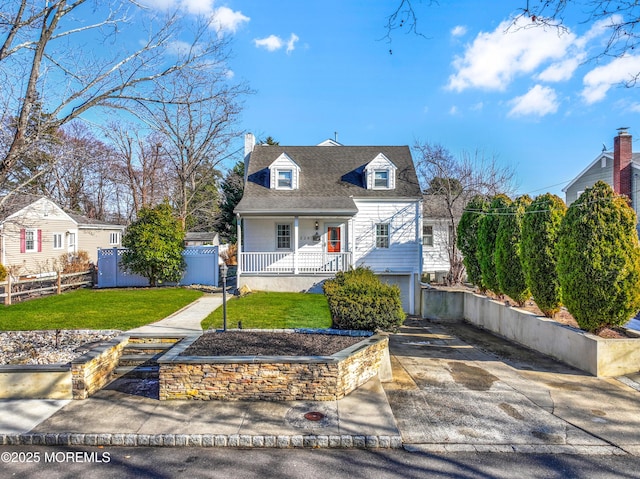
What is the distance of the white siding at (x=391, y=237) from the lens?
16812 millimetres

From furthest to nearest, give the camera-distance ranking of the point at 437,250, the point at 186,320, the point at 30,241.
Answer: the point at 437,250 < the point at 30,241 < the point at 186,320

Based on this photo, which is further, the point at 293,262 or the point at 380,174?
the point at 380,174

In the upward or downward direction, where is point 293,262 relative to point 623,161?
downward

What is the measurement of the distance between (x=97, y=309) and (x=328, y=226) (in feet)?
30.7

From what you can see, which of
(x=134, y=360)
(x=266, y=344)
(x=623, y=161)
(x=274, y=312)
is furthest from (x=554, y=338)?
(x=623, y=161)

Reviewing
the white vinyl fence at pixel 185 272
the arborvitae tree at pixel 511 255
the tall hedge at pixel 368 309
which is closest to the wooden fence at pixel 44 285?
the white vinyl fence at pixel 185 272

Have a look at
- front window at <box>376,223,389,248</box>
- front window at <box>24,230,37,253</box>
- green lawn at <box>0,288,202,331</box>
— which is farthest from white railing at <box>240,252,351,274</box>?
front window at <box>24,230,37,253</box>

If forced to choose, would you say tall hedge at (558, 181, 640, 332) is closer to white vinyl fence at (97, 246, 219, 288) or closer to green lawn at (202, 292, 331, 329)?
green lawn at (202, 292, 331, 329)

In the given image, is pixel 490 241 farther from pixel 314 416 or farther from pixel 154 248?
pixel 154 248

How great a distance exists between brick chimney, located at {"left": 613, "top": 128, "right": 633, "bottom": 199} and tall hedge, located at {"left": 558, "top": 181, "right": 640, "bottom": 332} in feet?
52.3

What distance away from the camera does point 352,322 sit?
296 inches

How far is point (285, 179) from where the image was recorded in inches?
679

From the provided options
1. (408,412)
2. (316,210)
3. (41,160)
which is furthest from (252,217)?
(408,412)

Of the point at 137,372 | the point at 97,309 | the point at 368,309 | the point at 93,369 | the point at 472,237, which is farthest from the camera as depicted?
the point at 472,237
